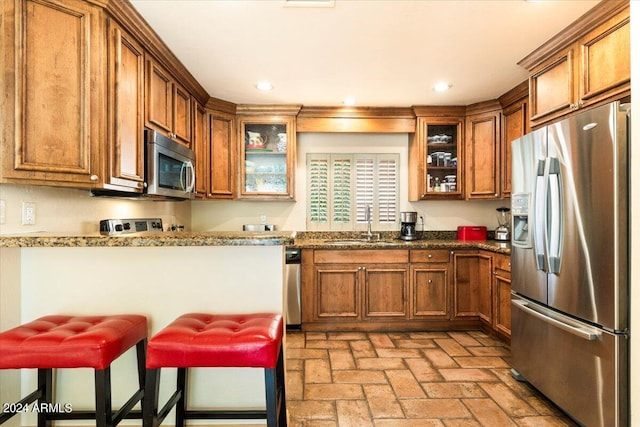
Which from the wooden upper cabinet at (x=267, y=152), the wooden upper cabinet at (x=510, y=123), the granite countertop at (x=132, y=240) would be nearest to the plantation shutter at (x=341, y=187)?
the wooden upper cabinet at (x=267, y=152)

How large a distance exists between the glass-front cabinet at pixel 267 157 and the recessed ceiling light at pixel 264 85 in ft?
1.93

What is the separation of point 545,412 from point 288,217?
9.78 ft

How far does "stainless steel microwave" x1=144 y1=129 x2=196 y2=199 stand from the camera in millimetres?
2320

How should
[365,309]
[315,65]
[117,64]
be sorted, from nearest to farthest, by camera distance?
[117,64] < [315,65] < [365,309]

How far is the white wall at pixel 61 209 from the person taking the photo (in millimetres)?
1724

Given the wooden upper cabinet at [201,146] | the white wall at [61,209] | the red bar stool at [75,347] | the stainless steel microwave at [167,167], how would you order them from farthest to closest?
the wooden upper cabinet at [201,146] < the stainless steel microwave at [167,167] < the white wall at [61,209] < the red bar stool at [75,347]

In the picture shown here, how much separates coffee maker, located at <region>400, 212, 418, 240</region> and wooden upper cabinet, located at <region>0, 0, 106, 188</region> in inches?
119

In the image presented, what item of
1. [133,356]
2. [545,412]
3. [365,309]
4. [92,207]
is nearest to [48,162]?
[92,207]

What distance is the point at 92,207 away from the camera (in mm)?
2277

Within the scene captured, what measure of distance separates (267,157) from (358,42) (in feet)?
6.07

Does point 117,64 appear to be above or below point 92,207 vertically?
above

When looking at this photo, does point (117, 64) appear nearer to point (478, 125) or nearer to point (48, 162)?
point (48, 162)

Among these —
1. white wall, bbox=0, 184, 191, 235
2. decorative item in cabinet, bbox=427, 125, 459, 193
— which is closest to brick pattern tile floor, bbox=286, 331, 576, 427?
decorative item in cabinet, bbox=427, 125, 459, 193

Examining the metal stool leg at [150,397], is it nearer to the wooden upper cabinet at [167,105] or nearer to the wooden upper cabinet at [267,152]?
the wooden upper cabinet at [167,105]
